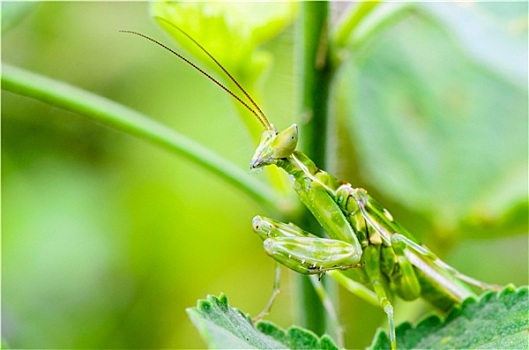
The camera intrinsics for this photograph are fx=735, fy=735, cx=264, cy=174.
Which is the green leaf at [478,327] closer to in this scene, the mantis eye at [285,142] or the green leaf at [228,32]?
the mantis eye at [285,142]

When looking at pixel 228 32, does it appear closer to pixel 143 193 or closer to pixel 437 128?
pixel 437 128

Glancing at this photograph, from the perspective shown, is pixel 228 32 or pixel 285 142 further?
pixel 228 32

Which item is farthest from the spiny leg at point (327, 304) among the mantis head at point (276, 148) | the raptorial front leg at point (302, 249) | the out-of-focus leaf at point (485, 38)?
the out-of-focus leaf at point (485, 38)

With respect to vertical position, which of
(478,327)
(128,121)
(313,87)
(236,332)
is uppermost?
(128,121)

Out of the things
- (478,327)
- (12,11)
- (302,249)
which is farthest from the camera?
(12,11)

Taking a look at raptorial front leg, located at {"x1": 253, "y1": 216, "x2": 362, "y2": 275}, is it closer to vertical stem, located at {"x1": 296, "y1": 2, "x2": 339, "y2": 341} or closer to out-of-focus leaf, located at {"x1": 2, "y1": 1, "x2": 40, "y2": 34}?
vertical stem, located at {"x1": 296, "y1": 2, "x2": 339, "y2": 341}

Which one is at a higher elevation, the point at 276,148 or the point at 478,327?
the point at 276,148

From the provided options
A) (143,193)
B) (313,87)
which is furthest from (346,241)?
(143,193)
